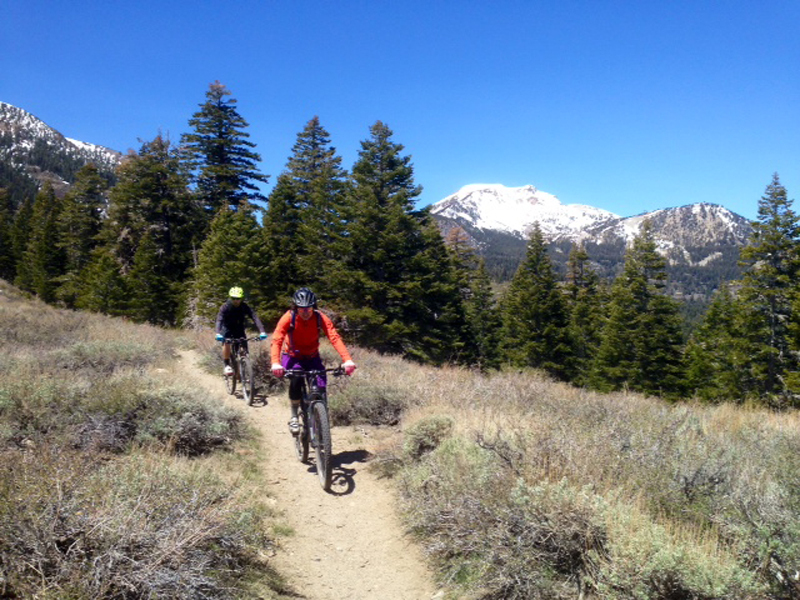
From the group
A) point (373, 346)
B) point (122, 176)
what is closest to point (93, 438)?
point (373, 346)

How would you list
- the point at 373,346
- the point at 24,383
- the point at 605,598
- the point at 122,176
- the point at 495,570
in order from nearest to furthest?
1. the point at 605,598
2. the point at 495,570
3. the point at 24,383
4. the point at 373,346
5. the point at 122,176

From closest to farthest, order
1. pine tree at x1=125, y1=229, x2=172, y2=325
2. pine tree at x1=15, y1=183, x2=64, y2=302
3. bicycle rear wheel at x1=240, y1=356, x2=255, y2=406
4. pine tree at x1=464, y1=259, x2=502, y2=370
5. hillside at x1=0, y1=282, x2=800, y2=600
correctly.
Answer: hillside at x1=0, y1=282, x2=800, y2=600, bicycle rear wheel at x1=240, y1=356, x2=255, y2=406, pine tree at x1=125, y1=229, x2=172, y2=325, pine tree at x1=464, y1=259, x2=502, y2=370, pine tree at x1=15, y1=183, x2=64, y2=302

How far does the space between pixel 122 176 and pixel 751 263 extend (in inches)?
1701

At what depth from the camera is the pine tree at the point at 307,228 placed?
1134 inches

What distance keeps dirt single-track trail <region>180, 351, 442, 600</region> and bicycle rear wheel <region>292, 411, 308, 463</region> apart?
11 cm

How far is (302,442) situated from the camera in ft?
21.9

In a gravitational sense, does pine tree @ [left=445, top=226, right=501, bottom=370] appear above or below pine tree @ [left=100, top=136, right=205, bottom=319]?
below

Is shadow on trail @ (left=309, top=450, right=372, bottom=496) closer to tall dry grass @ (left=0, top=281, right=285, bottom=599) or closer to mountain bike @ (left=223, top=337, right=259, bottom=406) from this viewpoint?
tall dry grass @ (left=0, top=281, right=285, bottom=599)

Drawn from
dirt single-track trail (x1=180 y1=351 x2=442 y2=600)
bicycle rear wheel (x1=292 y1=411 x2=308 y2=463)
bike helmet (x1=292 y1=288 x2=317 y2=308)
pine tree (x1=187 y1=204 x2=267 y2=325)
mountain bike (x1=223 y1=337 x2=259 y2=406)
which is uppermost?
pine tree (x1=187 y1=204 x2=267 y2=325)

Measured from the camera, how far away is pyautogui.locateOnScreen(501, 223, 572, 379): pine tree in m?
36.7

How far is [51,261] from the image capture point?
45.7m

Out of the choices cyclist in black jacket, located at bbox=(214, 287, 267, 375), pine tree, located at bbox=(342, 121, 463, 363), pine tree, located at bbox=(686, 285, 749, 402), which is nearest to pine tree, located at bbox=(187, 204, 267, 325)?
pine tree, located at bbox=(342, 121, 463, 363)

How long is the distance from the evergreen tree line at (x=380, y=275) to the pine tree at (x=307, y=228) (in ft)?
0.38

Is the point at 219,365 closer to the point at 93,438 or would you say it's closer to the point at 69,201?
the point at 93,438
